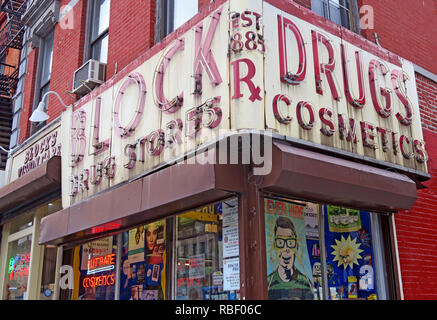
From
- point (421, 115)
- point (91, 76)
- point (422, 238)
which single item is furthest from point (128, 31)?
point (422, 238)

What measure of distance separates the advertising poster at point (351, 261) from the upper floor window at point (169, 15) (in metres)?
3.66

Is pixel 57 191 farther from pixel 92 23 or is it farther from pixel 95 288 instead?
pixel 92 23

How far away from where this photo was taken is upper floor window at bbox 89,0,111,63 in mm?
9016

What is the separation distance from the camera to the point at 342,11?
7500 millimetres

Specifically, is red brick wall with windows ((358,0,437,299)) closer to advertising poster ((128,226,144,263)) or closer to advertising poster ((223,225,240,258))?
advertising poster ((223,225,240,258))

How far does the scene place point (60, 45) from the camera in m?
10.4

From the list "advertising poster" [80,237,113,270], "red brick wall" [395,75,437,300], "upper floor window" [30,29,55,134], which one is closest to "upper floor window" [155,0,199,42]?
"advertising poster" [80,237,113,270]

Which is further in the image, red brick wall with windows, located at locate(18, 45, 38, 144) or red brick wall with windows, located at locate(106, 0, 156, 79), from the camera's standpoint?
red brick wall with windows, located at locate(18, 45, 38, 144)

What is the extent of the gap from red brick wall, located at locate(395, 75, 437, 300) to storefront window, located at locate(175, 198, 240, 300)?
2431 mm

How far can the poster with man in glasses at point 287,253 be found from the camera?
550cm

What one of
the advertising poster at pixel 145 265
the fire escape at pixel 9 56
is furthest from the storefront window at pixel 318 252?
the fire escape at pixel 9 56

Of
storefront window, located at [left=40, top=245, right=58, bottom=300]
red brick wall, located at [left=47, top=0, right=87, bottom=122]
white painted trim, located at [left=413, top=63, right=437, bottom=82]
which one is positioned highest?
red brick wall, located at [left=47, top=0, right=87, bottom=122]

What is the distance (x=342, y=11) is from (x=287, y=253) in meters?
4.08

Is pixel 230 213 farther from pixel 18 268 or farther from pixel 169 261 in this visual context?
pixel 18 268
